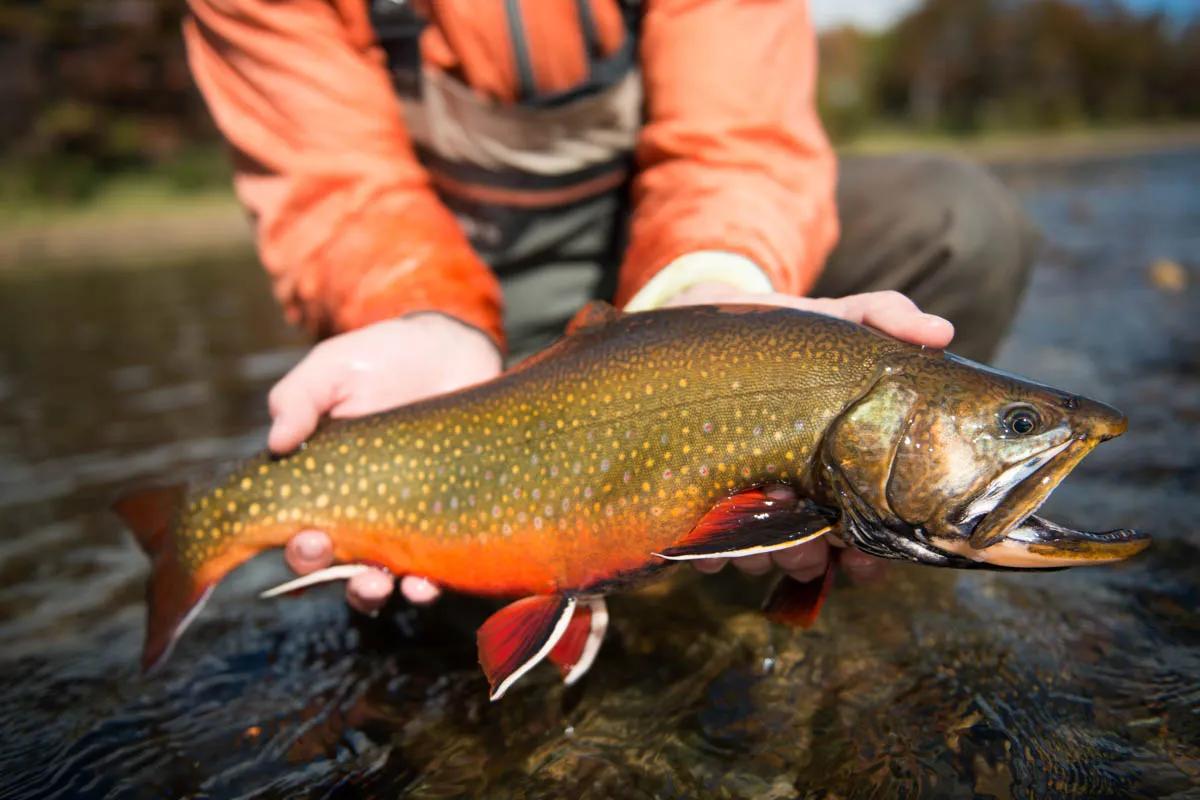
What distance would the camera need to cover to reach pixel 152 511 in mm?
2734

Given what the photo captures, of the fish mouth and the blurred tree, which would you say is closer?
the fish mouth

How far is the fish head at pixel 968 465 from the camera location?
6.07 feet

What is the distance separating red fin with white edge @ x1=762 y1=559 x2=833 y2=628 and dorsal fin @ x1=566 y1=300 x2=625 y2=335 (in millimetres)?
799

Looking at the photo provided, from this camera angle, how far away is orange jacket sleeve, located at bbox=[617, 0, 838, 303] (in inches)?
113

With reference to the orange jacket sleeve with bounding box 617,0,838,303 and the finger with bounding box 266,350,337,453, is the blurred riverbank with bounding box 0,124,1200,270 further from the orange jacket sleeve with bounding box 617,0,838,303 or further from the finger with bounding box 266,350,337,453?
the finger with bounding box 266,350,337,453

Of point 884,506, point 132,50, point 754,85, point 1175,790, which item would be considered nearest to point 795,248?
point 754,85

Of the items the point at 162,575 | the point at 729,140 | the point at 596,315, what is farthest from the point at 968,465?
the point at 162,575

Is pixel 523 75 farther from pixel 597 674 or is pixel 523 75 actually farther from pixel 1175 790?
pixel 1175 790

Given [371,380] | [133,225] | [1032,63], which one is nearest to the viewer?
[371,380]

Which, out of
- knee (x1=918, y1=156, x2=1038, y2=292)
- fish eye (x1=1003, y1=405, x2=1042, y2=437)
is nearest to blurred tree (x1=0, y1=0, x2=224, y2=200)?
knee (x1=918, y1=156, x2=1038, y2=292)

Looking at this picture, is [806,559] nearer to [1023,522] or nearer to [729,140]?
[1023,522]

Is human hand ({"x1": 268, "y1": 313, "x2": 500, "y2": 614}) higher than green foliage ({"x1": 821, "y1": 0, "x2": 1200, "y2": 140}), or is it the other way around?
human hand ({"x1": 268, "y1": 313, "x2": 500, "y2": 614})

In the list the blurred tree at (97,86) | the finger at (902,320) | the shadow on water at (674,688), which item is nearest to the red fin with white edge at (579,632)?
the shadow on water at (674,688)

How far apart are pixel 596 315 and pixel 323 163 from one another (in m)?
1.46
